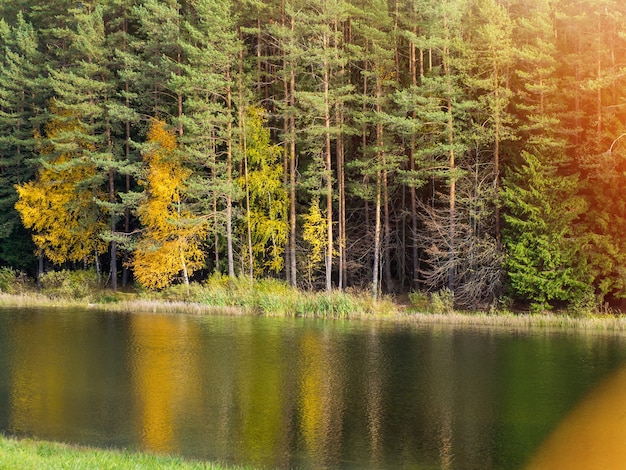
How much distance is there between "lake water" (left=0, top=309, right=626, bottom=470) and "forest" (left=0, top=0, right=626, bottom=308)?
22.0 ft

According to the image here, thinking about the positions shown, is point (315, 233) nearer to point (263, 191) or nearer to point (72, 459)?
point (263, 191)

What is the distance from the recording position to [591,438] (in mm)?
16656

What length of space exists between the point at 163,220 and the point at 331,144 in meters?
11.3

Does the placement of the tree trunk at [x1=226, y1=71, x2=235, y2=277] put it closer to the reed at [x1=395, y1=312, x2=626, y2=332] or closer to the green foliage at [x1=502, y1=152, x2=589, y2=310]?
the reed at [x1=395, y1=312, x2=626, y2=332]

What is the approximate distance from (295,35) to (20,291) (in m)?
23.4

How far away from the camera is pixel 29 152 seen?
51.6m

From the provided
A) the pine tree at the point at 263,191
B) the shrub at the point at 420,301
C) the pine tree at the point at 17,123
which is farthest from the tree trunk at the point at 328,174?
the pine tree at the point at 17,123

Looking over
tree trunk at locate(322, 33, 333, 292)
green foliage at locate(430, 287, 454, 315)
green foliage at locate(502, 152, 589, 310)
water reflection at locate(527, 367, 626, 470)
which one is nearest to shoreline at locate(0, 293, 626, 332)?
green foliage at locate(430, 287, 454, 315)

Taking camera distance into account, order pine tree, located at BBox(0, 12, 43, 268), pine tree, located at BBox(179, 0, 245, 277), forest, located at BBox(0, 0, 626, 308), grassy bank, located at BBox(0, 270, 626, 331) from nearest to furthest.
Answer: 1. grassy bank, located at BBox(0, 270, 626, 331)
2. forest, located at BBox(0, 0, 626, 308)
3. pine tree, located at BBox(179, 0, 245, 277)
4. pine tree, located at BBox(0, 12, 43, 268)

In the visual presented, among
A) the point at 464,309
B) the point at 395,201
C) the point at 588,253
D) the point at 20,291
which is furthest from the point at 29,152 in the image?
the point at 588,253

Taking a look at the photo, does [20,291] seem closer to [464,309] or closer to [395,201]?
[395,201]

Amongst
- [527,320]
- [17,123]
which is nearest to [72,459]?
[527,320]

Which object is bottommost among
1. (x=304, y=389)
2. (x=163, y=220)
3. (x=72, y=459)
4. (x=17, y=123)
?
(x=304, y=389)

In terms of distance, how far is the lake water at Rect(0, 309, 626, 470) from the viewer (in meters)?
16.0
